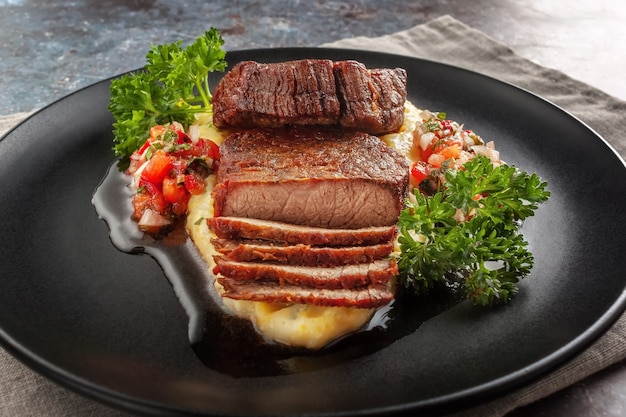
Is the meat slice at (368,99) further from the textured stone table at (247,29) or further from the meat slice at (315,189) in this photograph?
the textured stone table at (247,29)

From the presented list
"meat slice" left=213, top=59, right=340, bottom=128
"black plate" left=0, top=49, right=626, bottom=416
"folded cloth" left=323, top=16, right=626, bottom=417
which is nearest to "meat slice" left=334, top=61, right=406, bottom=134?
"meat slice" left=213, top=59, right=340, bottom=128

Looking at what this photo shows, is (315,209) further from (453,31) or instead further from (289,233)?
(453,31)

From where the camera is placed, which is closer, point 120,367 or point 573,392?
point 120,367

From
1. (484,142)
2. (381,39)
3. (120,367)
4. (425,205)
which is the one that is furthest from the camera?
(381,39)

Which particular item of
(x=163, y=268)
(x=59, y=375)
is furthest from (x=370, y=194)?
(x=59, y=375)

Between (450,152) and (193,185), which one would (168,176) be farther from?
(450,152)

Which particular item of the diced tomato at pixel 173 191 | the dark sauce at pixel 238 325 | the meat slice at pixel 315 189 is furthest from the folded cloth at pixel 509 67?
the diced tomato at pixel 173 191
